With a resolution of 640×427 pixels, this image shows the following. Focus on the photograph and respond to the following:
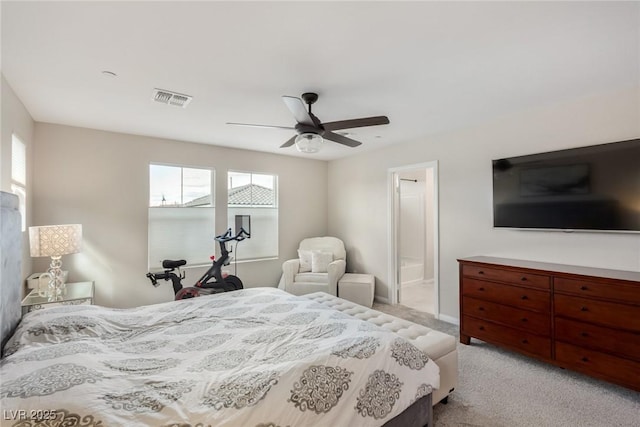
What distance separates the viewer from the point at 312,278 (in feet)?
15.3

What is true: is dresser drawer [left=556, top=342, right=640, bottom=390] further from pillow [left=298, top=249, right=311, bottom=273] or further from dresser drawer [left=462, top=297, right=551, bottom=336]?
pillow [left=298, top=249, right=311, bottom=273]

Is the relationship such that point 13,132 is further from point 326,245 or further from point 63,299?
point 326,245

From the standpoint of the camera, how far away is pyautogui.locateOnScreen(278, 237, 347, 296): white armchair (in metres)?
4.62

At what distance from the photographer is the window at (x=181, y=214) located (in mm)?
4301

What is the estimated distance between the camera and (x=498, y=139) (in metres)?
3.46

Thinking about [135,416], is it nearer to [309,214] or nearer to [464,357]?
[464,357]

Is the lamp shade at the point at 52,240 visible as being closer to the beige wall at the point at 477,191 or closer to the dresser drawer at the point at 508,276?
the beige wall at the point at 477,191

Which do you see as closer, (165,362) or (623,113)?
(165,362)

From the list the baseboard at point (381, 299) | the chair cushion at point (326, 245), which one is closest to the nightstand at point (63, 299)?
the chair cushion at point (326, 245)

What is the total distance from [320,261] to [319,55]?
3.36 metres

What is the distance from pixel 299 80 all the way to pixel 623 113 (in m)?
2.93

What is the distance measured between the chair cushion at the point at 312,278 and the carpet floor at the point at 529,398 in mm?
2226

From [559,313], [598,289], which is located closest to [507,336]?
[559,313]

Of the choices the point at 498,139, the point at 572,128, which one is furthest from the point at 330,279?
the point at 572,128
